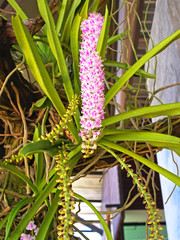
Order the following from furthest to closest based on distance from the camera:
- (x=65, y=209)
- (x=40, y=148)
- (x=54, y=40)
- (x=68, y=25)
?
1. (x=68, y=25)
2. (x=54, y=40)
3. (x=40, y=148)
4. (x=65, y=209)

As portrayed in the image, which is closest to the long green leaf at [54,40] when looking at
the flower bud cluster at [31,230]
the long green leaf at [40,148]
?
the long green leaf at [40,148]

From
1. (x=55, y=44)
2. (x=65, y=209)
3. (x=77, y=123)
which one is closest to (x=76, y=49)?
(x=55, y=44)

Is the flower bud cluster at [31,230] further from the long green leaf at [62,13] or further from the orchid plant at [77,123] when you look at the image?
the long green leaf at [62,13]

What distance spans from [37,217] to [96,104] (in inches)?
14.3

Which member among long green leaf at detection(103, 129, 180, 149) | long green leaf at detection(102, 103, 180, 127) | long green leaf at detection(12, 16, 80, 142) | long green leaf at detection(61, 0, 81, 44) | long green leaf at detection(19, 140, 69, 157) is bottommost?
long green leaf at detection(19, 140, 69, 157)

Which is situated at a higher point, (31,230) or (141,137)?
(141,137)

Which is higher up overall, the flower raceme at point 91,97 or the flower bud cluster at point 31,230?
the flower raceme at point 91,97

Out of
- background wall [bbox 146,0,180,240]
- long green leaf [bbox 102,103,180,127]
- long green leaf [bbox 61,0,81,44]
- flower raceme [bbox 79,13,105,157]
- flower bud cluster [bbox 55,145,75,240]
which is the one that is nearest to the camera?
flower bud cluster [bbox 55,145,75,240]

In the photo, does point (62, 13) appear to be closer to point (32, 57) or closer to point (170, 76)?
point (32, 57)

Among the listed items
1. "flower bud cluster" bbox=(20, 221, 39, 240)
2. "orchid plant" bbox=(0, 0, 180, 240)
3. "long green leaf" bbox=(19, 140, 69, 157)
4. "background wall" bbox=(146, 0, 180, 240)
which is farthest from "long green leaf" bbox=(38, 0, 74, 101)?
"background wall" bbox=(146, 0, 180, 240)

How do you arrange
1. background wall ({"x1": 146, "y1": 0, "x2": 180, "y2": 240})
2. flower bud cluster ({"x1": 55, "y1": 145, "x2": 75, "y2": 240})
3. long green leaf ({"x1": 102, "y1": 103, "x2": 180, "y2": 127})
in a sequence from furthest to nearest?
background wall ({"x1": 146, "y1": 0, "x2": 180, "y2": 240}) → long green leaf ({"x1": 102, "y1": 103, "x2": 180, "y2": 127}) → flower bud cluster ({"x1": 55, "y1": 145, "x2": 75, "y2": 240})

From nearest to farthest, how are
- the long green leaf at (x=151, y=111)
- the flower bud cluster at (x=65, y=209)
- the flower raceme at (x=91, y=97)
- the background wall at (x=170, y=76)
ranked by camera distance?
the flower bud cluster at (x=65, y=209)
the flower raceme at (x=91, y=97)
the long green leaf at (x=151, y=111)
the background wall at (x=170, y=76)

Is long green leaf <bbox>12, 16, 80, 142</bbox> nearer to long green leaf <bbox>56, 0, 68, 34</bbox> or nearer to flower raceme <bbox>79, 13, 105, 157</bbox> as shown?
flower raceme <bbox>79, 13, 105, 157</bbox>

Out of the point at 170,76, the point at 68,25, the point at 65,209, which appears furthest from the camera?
the point at 170,76
